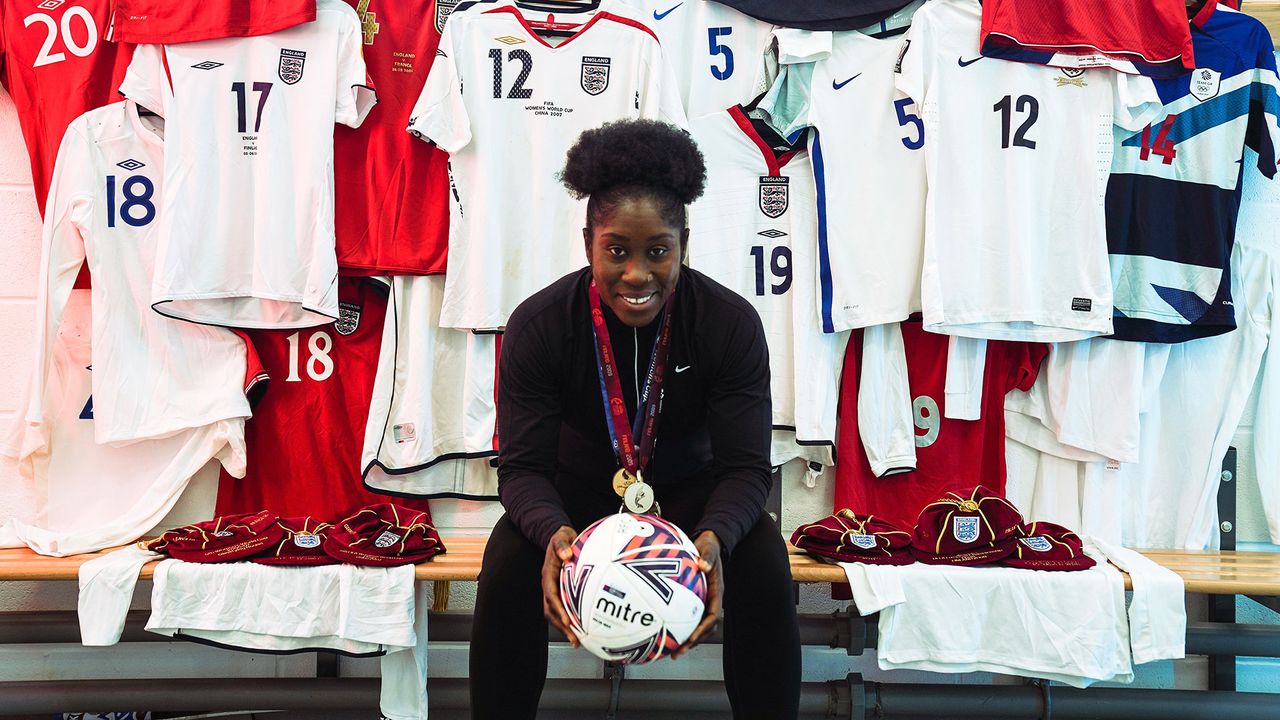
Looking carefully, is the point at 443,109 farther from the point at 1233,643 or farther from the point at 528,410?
the point at 1233,643

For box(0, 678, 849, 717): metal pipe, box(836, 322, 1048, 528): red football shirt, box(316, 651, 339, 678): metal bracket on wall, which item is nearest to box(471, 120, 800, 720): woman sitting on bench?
box(0, 678, 849, 717): metal pipe

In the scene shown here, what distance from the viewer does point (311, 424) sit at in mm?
2705

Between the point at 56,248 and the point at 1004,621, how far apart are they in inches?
104

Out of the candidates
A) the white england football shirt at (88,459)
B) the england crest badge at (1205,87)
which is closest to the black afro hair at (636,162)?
the white england football shirt at (88,459)

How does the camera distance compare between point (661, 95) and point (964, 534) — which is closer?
point (964, 534)

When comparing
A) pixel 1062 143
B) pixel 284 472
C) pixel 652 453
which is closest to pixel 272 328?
pixel 284 472

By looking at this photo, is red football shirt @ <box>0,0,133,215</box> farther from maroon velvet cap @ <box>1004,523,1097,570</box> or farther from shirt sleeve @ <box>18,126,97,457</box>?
maroon velvet cap @ <box>1004,523,1097,570</box>

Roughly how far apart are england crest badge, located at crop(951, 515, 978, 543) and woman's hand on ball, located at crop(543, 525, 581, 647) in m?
1.17

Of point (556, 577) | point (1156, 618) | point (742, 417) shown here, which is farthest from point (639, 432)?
point (1156, 618)

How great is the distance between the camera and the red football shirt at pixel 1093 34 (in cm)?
260

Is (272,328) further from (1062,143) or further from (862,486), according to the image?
(1062,143)

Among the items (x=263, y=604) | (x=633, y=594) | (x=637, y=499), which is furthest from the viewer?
(x=263, y=604)

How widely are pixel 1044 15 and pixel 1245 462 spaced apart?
1.47m

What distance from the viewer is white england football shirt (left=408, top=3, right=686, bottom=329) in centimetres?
258
